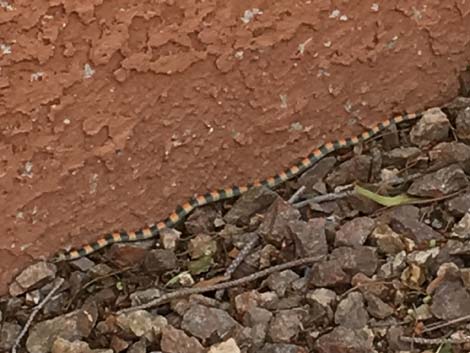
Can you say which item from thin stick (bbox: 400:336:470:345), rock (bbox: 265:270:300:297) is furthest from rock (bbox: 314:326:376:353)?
rock (bbox: 265:270:300:297)

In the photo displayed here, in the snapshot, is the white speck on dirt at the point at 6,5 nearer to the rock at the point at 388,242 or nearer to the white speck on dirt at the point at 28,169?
the white speck on dirt at the point at 28,169

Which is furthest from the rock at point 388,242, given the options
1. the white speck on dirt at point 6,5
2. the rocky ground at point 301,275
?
the white speck on dirt at point 6,5

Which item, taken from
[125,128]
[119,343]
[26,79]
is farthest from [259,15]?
[119,343]

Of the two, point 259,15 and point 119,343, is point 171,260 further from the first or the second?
point 259,15

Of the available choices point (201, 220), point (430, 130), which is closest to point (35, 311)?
point (201, 220)

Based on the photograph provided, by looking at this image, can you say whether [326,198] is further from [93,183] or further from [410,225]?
[93,183]

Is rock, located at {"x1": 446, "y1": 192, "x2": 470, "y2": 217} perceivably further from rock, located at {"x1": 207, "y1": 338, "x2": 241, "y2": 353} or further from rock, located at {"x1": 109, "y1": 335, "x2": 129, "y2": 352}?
rock, located at {"x1": 109, "y1": 335, "x2": 129, "y2": 352}
